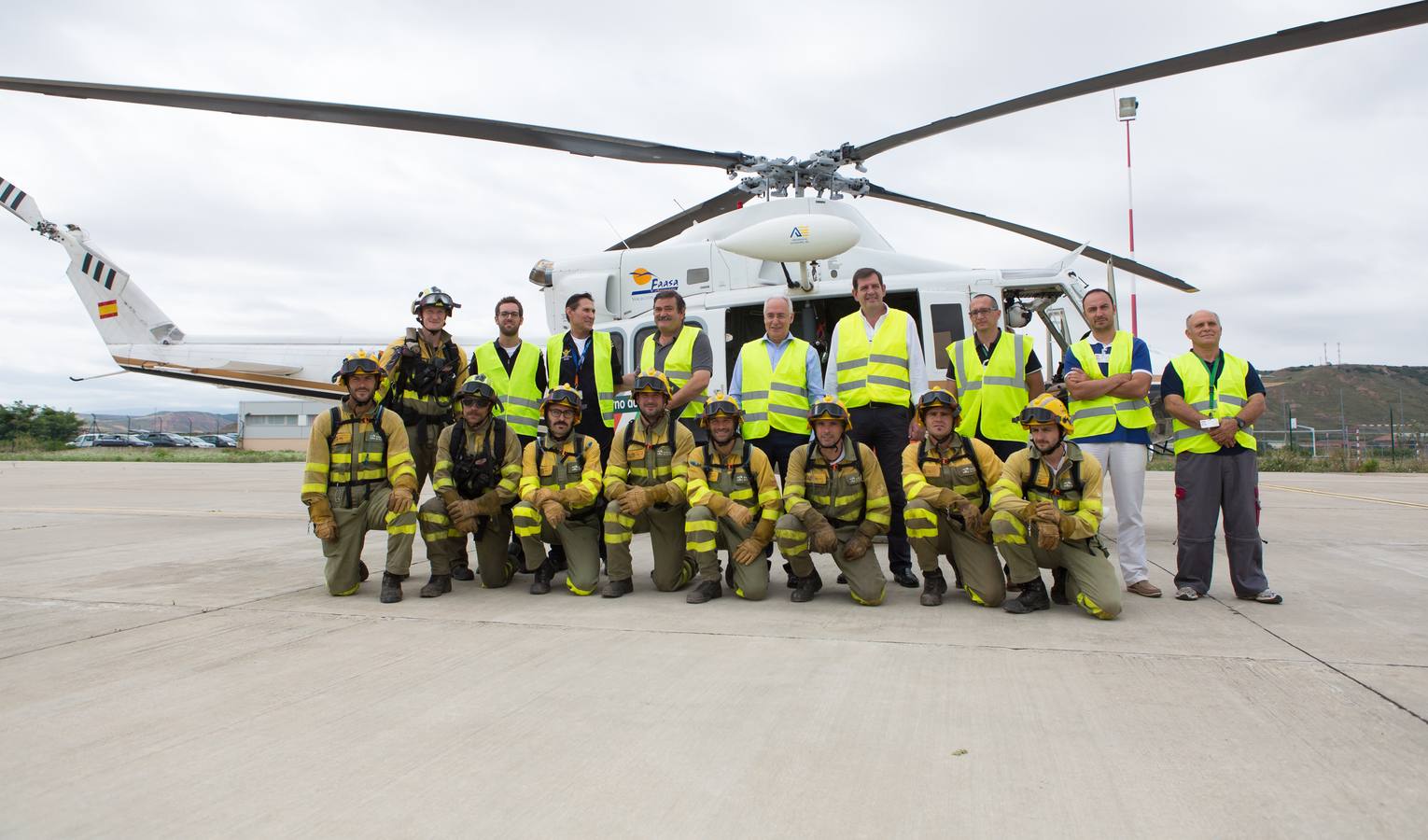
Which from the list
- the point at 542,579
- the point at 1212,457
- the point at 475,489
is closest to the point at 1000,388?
the point at 1212,457

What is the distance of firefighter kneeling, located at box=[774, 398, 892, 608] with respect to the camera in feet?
15.7

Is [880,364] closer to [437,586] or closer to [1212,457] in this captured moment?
[1212,457]

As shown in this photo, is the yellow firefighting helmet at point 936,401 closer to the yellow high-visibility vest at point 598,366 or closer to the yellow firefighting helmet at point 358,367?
the yellow high-visibility vest at point 598,366

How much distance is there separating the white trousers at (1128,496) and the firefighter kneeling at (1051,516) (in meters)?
0.40

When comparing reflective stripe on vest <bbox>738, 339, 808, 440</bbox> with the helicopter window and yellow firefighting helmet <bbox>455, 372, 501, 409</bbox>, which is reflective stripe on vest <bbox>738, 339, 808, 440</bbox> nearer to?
yellow firefighting helmet <bbox>455, 372, 501, 409</bbox>

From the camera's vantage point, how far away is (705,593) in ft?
16.2

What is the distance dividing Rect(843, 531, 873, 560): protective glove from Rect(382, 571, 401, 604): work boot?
2.71 meters

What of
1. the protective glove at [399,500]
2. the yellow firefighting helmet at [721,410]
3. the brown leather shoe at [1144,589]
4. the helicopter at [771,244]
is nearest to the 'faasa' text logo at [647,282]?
the helicopter at [771,244]

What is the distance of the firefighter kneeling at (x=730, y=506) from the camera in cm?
497

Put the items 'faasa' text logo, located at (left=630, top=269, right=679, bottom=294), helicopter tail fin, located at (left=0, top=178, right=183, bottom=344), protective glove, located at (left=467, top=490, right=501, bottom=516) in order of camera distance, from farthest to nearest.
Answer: helicopter tail fin, located at (left=0, top=178, right=183, bottom=344) → 'faasa' text logo, located at (left=630, top=269, right=679, bottom=294) → protective glove, located at (left=467, top=490, right=501, bottom=516)

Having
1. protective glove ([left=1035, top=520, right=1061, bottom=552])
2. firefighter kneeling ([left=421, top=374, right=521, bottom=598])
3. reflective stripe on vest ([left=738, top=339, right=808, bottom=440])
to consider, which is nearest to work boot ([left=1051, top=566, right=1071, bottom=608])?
protective glove ([left=1035, top=520, right=1061, bottom=552])

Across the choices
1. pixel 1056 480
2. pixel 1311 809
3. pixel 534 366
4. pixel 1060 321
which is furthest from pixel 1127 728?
pixel 1060 321

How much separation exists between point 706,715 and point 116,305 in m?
16.6

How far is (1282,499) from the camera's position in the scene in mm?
11633
